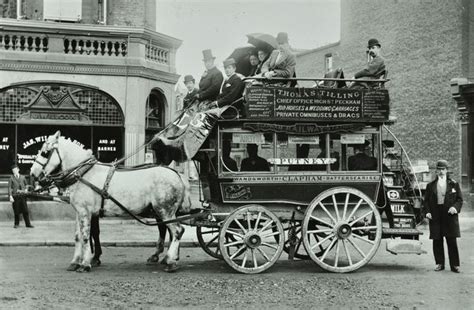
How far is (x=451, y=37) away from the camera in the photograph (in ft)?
Result: 75.7

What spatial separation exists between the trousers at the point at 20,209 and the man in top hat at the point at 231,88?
26.9ft

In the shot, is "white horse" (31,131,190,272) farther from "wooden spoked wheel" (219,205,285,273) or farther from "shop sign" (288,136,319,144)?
"shop sign" (288,136,319,144)

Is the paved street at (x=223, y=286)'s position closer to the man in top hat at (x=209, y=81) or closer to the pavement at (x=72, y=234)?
the pavement at (x=72, y=234)

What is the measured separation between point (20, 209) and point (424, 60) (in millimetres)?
16157

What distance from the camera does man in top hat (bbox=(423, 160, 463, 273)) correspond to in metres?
10.0

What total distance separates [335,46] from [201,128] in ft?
76.2

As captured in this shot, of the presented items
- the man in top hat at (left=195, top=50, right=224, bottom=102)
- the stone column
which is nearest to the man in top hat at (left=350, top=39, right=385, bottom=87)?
the man in top hat at (left=195, top=50, right=224, bottom=102)

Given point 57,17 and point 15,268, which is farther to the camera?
point 57,17

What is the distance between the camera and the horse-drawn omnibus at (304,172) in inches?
382

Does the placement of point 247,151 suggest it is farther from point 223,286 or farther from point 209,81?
point 223,286

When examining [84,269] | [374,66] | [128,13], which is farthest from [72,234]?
[374,66]

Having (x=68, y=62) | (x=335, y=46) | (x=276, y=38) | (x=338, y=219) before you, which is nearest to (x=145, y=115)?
(x=68, y=62)

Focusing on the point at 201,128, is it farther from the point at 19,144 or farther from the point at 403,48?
the point at 403,48

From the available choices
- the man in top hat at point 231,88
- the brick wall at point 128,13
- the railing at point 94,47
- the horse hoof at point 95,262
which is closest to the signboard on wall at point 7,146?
the railing at point 94,47
